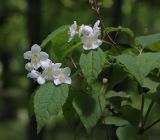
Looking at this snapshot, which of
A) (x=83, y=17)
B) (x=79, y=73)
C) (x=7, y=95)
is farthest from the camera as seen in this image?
(x=7, y=95)

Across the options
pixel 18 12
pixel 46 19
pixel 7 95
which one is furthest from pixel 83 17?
pixel 7 95

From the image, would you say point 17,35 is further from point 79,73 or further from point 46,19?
point 79,73

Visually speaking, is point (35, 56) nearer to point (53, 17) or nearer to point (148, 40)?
point (148, 40)

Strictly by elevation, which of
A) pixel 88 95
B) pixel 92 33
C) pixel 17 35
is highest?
pixel 92 33

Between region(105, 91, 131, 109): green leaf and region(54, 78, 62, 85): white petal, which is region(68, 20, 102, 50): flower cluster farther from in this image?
region(105, 91, 131, 109): green leaf

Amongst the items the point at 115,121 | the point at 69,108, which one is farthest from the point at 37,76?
the point at 115,121
